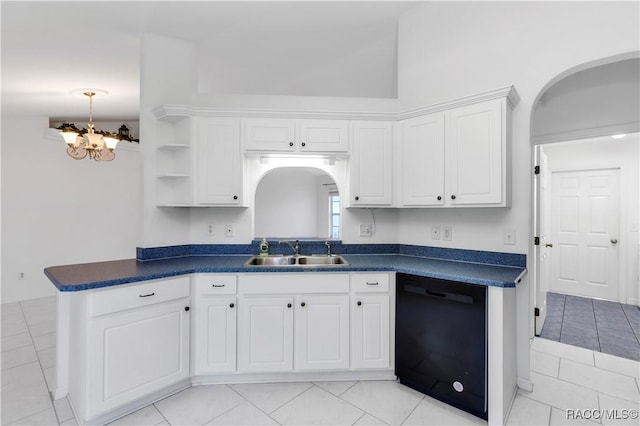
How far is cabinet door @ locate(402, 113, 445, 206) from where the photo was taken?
94.4 inches

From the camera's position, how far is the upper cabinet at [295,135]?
2.60 meters

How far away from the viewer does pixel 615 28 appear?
1.95 m

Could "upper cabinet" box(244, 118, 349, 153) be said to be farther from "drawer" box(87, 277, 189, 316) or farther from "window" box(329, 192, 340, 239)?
"drawer" box(87, 277, 189, 316)

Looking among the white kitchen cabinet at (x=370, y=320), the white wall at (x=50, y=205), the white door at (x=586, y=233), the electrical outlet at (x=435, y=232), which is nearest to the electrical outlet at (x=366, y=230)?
the electrical outlet at (x=435, y=232)

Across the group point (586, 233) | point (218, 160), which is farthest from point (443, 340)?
point (586, 233)

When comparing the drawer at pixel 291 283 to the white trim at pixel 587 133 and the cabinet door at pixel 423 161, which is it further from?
the white trim at pixel 587 133

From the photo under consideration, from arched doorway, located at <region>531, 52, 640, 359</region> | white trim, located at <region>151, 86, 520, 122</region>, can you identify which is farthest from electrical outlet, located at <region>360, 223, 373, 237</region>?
arched doorway, located at <region>531, 52, 640, 359</region>

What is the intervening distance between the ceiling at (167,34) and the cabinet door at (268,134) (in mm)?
938

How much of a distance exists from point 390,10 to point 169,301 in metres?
2.96

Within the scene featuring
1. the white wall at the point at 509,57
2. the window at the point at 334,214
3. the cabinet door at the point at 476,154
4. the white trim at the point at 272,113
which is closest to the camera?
the white wall at the point at 509,57

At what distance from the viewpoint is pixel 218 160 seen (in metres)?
2.60

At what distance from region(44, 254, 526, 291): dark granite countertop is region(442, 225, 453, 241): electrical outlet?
194mm

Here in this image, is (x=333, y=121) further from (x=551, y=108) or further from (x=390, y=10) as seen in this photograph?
(x=551, y=108)

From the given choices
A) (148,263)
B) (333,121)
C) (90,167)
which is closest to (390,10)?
(333,121)
